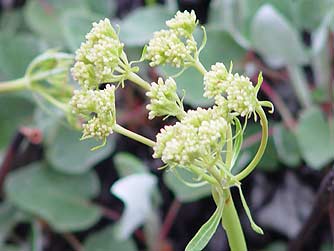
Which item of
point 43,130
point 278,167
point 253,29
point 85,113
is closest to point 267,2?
point 253,29

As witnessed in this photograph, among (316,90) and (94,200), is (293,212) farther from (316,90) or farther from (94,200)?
(94,200)

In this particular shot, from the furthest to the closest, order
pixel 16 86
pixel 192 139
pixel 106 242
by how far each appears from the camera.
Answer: pixel 106 242
pixel 16 86
pixel 192 139

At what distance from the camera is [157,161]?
1.12 metres

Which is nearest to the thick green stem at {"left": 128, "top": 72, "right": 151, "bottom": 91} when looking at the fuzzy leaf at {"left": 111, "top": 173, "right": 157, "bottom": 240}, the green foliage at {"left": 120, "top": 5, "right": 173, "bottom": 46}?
the fuzzy leaf at {"left": 111, "top": 173, "right": 157, "bottom": 240}

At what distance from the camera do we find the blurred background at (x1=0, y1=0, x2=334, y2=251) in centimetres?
96

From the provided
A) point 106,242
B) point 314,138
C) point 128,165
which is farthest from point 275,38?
point 106,242

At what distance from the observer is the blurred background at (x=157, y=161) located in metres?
0.96

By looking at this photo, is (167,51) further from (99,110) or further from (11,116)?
(11,116)

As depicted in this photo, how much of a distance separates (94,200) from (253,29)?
392 mm

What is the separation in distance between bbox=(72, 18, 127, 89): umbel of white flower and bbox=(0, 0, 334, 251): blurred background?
0.35 meters

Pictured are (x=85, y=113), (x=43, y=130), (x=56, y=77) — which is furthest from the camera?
(x=43, y=130)

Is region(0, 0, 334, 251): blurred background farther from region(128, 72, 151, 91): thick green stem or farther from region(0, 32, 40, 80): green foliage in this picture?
region(128, 72, 151, 91): thick green stem

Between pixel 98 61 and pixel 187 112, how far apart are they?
3.3 inches

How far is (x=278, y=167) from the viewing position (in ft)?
3.48
